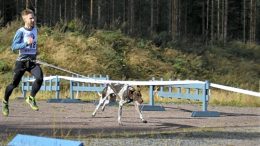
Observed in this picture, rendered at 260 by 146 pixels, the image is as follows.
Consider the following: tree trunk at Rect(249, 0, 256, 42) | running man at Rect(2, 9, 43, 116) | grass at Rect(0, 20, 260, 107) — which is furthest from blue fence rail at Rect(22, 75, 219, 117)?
tree trunk at Rect(249, 0, 256, 42)

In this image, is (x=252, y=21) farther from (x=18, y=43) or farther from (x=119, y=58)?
(x=18, y=43)

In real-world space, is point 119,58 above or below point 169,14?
below

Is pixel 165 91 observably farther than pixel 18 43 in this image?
Yes

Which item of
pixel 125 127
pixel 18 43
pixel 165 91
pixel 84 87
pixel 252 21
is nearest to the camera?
pixel 18 43

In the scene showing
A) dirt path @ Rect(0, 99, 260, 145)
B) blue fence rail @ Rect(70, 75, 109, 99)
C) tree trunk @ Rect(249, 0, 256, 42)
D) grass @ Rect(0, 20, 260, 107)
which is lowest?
dirt path @ Rect(0, 99, 260, 145)

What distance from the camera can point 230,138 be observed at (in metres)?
10.0

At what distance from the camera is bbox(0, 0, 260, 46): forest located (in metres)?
60.9

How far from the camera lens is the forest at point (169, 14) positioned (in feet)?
200

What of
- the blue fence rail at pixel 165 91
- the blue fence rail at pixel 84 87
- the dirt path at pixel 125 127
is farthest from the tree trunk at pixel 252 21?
the dirt path at pixel 125 127

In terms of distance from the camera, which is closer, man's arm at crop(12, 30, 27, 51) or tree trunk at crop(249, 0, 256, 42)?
man's arm at crop(12, 30, 27, 51)

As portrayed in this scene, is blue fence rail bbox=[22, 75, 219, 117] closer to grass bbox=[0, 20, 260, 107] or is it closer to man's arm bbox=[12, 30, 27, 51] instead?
grass bbox=[0, 20, 260, 107]

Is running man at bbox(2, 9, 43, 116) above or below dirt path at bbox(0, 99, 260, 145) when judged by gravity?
above

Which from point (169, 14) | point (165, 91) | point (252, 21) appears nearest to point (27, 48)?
point (165, 91)

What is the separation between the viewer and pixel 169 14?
224ft
